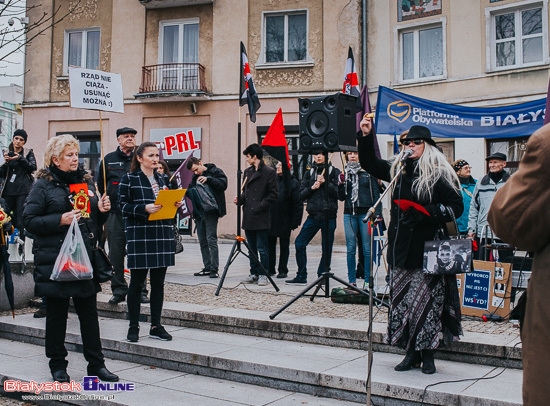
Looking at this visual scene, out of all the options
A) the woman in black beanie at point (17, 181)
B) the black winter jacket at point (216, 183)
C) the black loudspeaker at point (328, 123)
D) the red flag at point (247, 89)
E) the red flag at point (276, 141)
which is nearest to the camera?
the black loudspeaker at point (328, 123)

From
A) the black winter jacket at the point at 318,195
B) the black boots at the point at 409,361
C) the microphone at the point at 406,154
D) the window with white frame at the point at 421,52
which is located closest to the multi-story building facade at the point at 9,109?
the window with white frame at the point at 421,52

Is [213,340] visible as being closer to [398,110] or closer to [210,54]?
[398,110]

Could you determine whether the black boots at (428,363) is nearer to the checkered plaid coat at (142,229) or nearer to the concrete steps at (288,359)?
the concrete steps at (288,359)

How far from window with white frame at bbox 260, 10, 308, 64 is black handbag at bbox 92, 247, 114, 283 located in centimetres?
1462

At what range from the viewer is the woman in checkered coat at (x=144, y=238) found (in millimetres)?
5637

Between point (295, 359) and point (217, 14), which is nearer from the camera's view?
point (295, 359)

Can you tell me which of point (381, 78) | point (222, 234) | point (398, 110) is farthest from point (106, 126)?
point (398, 110)

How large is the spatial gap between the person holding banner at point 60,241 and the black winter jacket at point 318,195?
4314mm

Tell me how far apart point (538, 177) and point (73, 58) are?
2109cm

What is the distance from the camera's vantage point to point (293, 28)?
733 inches

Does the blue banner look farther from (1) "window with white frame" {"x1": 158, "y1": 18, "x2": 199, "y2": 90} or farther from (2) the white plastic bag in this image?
(1) "window with white frame" {"x1": 158, "y1": 18, "x2": 199, "y2": 90}

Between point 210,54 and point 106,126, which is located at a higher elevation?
point 210,54

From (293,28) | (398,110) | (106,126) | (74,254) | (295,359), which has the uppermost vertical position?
(293,28)

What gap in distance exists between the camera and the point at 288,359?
5.14 metres
